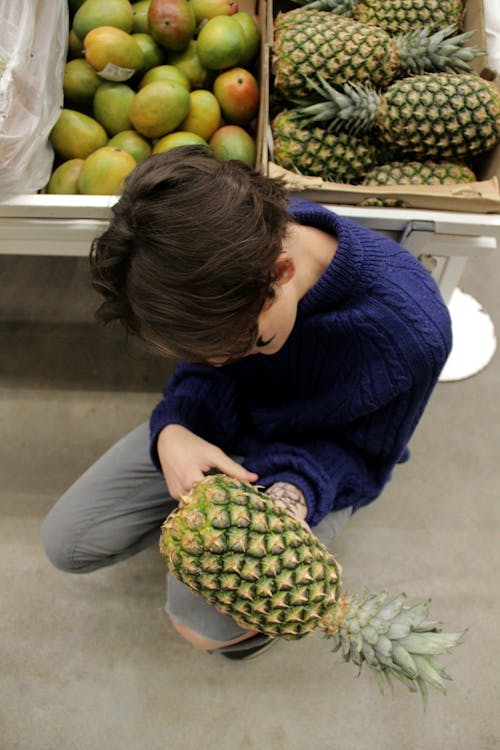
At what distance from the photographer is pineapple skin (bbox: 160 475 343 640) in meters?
0.77

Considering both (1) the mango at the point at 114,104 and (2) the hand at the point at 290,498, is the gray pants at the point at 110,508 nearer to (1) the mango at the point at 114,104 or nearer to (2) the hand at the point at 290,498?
(2) the hand at the point at 290,498

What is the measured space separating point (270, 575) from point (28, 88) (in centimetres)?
118

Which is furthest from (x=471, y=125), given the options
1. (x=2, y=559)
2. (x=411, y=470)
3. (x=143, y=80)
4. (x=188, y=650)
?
(x=2, y=559)

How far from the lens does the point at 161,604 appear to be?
145cm

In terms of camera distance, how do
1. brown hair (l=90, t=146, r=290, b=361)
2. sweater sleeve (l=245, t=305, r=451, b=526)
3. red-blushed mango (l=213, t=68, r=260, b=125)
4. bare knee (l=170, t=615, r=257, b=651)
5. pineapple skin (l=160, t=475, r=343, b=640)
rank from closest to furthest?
1. brown hair (l=90, t=146, r=290, b=361)
2. pineapple skin (l=160, t=475, r=343, b=640)
3. sweater sleeve (l=245, t=305, r=451, b=526)
4. bare knee (l=170, t=615, r=257, b=651)
5. red-blushed mango (l=213, t=68, r=260, b=125)

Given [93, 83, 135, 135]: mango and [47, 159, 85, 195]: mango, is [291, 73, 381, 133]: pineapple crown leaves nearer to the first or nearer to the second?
[93, 83, 135, 135]: mango

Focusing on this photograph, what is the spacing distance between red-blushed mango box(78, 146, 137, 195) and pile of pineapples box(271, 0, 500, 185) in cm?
38

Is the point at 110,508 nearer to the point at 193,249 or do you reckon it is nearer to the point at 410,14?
the point at 193,249

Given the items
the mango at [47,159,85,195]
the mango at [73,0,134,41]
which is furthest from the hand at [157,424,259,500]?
the mango at [73,0,134,41]

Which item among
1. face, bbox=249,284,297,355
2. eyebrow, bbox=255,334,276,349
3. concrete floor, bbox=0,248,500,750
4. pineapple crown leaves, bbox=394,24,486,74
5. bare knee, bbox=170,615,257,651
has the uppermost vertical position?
pineapple crown leaves, bbox=394,24,486,74

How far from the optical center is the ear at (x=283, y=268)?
731mm

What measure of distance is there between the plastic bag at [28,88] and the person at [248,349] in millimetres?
591

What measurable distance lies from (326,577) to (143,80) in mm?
1289

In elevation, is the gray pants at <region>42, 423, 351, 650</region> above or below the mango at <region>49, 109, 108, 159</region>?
below
